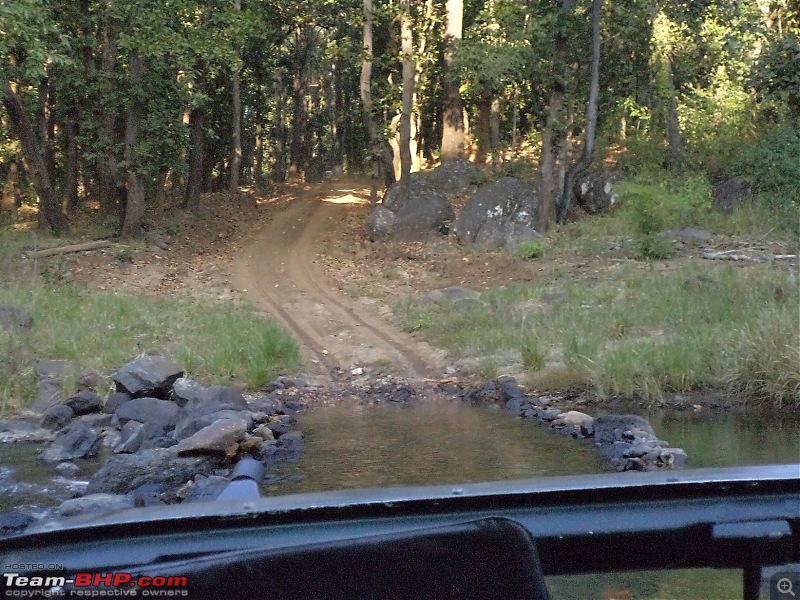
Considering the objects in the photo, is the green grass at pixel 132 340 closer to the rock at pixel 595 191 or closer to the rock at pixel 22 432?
the rock at pixel 22 432

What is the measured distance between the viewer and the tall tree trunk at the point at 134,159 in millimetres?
19489

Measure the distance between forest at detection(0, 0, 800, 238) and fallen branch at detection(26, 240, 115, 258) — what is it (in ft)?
3.55

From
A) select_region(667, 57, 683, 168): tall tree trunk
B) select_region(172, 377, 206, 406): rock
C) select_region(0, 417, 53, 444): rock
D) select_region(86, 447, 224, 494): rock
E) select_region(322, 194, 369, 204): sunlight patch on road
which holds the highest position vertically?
select_region(667, 57, 683, 168): tall tree trunk

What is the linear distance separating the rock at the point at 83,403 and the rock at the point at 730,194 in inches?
541

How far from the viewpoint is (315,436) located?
940cm

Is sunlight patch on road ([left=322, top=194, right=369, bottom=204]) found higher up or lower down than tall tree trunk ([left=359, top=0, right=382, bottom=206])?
lower down

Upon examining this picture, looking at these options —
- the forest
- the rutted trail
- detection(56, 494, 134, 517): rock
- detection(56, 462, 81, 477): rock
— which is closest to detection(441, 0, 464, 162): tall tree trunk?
the forest

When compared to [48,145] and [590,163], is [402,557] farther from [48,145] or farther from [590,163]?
[48,145]

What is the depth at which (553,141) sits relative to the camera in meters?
19.9

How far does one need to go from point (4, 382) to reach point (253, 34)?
41.3ft

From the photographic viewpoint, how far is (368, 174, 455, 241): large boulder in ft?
68.6

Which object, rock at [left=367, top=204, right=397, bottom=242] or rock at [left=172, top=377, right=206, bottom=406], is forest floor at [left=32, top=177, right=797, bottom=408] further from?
rock at [left=172, top=377, right=206, bottom=406]

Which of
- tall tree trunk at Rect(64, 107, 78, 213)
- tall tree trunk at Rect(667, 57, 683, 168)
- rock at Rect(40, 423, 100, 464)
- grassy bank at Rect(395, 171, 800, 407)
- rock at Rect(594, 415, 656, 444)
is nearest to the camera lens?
rock at Rect(594, 415, 656, 444)
